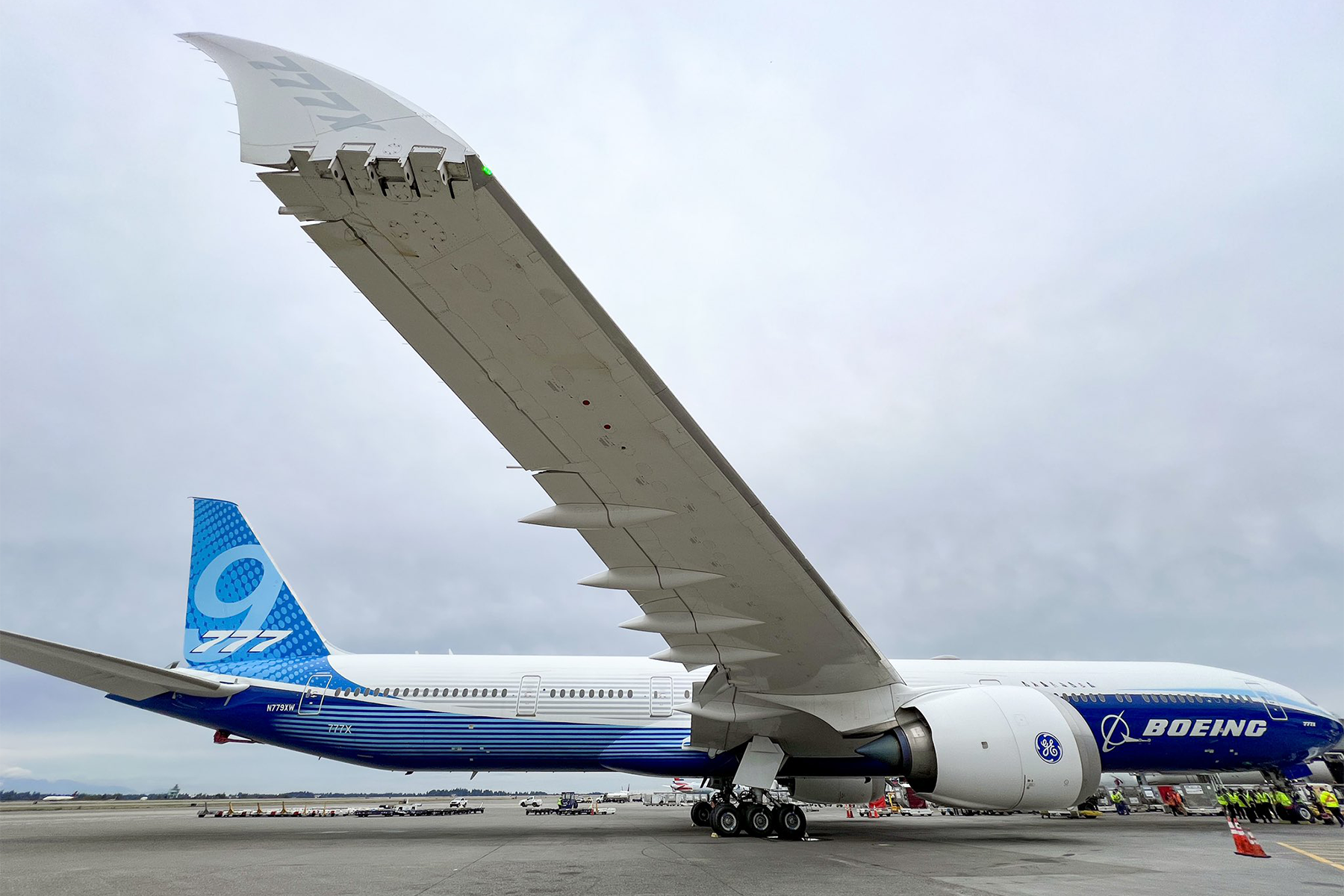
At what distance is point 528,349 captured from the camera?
4.55m

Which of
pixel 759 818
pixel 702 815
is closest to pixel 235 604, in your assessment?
pixel 702 815

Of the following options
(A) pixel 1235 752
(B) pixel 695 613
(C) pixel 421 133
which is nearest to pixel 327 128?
(C) pixel 421 133

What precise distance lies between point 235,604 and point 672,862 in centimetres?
1113

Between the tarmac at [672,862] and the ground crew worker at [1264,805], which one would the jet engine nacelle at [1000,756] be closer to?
the tarmac at [672,862]

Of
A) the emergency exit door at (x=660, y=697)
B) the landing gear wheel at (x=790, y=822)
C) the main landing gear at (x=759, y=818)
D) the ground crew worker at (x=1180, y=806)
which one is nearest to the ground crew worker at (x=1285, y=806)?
the ground crew worker at (x=1180, y=806)

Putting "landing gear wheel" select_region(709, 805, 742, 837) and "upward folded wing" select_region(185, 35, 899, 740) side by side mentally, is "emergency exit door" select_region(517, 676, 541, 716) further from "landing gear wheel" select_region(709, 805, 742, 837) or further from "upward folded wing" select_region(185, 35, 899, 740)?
"upward folded wing" select_region(185, 35, 899, 740)

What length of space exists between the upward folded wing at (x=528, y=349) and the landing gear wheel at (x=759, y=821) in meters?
4.60

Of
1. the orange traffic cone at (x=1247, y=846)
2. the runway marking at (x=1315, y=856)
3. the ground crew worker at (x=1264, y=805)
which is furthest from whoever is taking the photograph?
the ground crew worker at (x=1264, y=805)

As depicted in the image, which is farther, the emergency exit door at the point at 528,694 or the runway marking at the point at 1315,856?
the emergency exit door at the point at 528,694

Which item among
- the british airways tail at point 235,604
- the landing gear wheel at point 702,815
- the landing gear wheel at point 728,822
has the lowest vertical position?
the landing gear wheel at point 702,815

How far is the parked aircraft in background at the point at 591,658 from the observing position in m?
3.72

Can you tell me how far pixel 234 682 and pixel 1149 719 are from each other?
648 inches

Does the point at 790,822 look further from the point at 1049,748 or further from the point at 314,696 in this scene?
the point at 314,696

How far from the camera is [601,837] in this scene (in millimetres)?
11539
